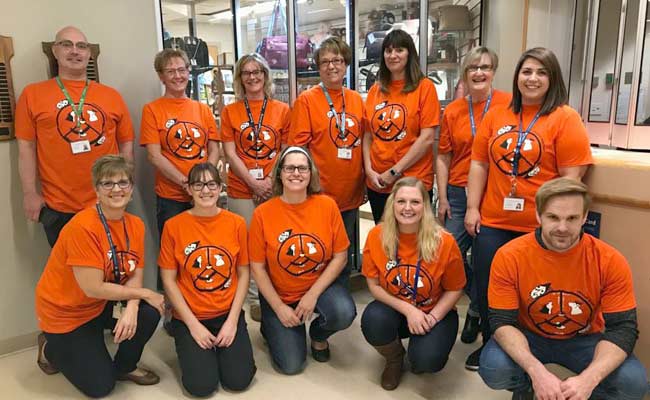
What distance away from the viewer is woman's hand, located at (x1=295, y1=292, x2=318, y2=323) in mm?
2416

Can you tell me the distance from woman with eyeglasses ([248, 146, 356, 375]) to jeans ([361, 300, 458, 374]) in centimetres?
22

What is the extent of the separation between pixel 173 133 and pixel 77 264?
92 cm

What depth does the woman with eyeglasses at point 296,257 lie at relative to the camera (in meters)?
2.42

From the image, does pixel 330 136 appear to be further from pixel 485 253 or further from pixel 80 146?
pixel 80 146

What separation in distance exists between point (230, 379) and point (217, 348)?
0.15 metres

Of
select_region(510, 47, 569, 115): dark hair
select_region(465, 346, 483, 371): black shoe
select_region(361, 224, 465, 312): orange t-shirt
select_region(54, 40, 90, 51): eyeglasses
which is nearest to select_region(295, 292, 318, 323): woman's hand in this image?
select_region(361, 224, 465, 312): orange t-shirt

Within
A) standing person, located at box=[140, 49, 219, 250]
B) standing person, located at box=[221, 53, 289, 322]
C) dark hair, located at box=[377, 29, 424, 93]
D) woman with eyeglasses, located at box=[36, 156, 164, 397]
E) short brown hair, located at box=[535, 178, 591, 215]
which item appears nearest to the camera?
short brown hair, located at box=[535, 178, 591, 215]

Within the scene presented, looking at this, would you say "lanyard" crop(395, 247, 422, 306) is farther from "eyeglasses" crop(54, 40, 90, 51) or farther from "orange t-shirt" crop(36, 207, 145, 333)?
"eyeglasses" crop(54, 40, 90, 51)

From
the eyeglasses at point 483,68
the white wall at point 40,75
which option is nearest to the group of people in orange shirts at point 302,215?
the eyeglasses at point 483,68

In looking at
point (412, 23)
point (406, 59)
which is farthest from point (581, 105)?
point (406, 59)

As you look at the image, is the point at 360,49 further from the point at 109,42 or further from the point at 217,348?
the point at 217,348

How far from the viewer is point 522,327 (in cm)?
197

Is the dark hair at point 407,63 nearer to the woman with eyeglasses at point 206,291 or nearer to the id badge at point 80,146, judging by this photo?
the woman with eyeglasses at point 206,291

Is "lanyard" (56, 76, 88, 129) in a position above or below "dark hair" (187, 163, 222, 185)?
above
